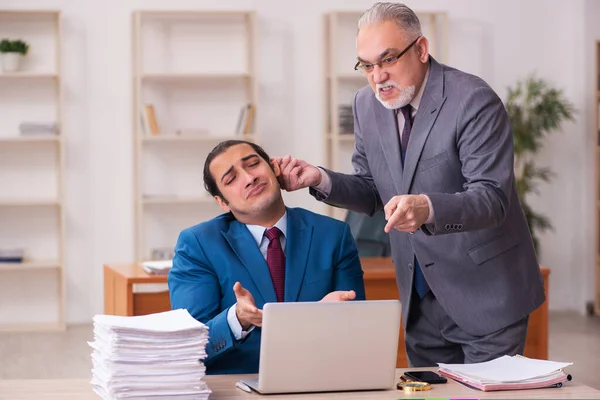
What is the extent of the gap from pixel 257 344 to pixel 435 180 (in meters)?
0.65

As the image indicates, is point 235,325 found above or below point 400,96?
below

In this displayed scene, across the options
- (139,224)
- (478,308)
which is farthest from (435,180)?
(139,224)

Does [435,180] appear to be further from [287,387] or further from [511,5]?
[511,5]

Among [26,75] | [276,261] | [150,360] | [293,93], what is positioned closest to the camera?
[150,360]

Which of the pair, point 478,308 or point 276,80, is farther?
point 276,80

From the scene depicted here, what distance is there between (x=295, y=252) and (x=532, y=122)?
4506 mm

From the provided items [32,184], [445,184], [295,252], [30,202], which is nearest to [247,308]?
[295,252]

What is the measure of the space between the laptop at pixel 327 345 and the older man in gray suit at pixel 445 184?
1.48 feet

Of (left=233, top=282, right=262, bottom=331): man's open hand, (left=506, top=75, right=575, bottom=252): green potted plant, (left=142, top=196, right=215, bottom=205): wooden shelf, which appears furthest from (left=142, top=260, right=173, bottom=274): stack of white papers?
(left=506, top=75, right=575, bottom=252): green potted plant

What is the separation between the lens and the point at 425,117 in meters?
2.43

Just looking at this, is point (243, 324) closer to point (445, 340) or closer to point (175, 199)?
point (445, 340)

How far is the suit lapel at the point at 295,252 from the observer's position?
96.0 inches

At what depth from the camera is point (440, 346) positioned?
2.59m

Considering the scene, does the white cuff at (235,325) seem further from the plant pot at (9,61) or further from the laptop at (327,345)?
the plant pot at (9,61)
